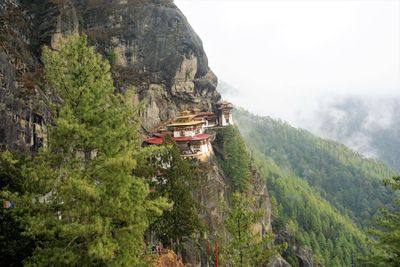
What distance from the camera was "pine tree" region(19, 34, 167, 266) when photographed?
13.4 meters

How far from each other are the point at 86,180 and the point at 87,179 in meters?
0.35

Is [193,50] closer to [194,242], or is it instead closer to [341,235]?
[194,242]

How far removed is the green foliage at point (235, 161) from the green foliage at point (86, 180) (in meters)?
41.6

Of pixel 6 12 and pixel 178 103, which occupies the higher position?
pixel 6 12

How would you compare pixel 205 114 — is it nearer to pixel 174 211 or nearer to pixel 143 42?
pixel 143 42

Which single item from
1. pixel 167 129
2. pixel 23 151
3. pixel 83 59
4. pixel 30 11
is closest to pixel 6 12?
pixel 30 11

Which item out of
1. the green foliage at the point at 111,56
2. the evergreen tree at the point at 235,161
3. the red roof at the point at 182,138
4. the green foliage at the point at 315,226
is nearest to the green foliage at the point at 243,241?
the red roof at the point at 182,138

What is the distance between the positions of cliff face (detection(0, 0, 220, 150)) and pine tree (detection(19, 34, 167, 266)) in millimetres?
29396

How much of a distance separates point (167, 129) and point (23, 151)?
27.0 metres

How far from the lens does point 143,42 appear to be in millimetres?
59719

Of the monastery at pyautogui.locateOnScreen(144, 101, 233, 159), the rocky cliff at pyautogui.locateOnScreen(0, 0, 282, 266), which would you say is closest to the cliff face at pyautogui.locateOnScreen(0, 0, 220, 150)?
the rocky cliff at pyautogui.locateOnScreen(0, 0, 282, 266)

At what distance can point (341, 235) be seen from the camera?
11488cm

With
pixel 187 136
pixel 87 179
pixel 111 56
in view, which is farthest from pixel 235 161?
pixel 87 179

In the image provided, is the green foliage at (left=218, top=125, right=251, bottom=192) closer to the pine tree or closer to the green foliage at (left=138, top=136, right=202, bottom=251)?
the green foliage at (left=138, top=136, right=202, bottom=251)
